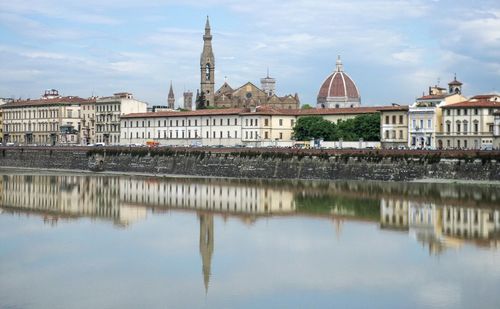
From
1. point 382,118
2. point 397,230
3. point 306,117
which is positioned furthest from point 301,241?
point 306,117

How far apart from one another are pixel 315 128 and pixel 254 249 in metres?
60.9

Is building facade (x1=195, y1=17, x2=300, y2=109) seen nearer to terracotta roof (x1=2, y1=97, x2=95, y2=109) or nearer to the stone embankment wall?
terracotta roof (x1=2, y1=97, x2=95, y2=109)

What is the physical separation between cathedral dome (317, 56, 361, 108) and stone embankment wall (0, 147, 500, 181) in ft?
155

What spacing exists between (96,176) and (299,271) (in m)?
57.5

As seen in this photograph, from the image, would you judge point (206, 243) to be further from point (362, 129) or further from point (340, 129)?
point (340, 129)

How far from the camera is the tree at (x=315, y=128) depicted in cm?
9712

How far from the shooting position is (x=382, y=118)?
295 feet

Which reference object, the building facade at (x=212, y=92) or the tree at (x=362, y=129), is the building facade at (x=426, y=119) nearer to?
the tree at (x=362, y=129)

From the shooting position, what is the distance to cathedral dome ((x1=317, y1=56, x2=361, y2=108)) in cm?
13338

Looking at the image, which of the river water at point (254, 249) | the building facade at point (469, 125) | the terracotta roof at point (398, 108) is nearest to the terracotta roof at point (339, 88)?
the terracotta roof at point (398, 108)

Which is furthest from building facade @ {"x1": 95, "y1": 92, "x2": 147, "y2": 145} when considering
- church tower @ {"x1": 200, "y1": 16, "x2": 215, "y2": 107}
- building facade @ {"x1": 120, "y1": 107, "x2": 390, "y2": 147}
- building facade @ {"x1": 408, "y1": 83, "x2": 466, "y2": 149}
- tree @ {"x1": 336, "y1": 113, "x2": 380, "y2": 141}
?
building facade @ {"x1": 408, "y1": 83, "x2": 466, "y2": 149}

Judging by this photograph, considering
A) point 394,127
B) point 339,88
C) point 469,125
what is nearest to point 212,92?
point 339,88

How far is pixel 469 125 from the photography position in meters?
81.1

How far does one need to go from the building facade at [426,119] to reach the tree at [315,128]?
13.0 metres
